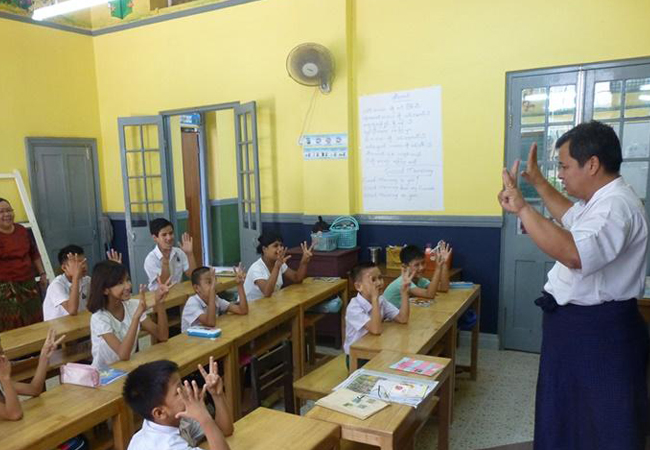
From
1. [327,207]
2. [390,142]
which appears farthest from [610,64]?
[327,207]

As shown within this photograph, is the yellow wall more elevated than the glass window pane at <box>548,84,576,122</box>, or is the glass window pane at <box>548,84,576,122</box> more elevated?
the yellow wall

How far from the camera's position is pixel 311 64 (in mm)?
4172

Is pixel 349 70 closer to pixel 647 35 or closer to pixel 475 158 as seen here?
pixel 475 158

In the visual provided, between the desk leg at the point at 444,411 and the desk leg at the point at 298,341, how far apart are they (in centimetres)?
108

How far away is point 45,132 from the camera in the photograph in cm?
533

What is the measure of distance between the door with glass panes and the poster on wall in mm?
1404

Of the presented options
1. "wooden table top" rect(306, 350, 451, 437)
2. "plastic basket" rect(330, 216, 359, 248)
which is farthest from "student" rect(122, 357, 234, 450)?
"plastic basket" rect(330, 216, 359, 248)

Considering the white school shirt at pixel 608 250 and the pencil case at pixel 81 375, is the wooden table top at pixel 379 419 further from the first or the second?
the pencil case at pixel 81 375

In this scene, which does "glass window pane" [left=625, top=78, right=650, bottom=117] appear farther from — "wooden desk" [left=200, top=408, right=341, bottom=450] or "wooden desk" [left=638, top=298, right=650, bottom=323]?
"wooden desk" [left=200, top=408, right=341, bottom=450]

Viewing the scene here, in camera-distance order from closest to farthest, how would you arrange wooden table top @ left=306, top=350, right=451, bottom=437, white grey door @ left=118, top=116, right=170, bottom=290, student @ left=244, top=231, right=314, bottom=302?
1. wooden table top @ left=306, top=350, right=451, bottom=437
2. student @ left=244, top=231, right=314, bottom=302
3. white grey door @ left=118, top=116, right=170, bottom=290

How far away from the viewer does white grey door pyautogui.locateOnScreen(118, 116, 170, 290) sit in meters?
5.40

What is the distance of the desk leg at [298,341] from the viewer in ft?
10.2

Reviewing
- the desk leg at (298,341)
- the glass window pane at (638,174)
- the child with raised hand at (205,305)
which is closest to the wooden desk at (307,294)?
the desk leg at (298,341)

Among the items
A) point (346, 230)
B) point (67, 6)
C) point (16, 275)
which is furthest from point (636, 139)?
point (16, 275)
